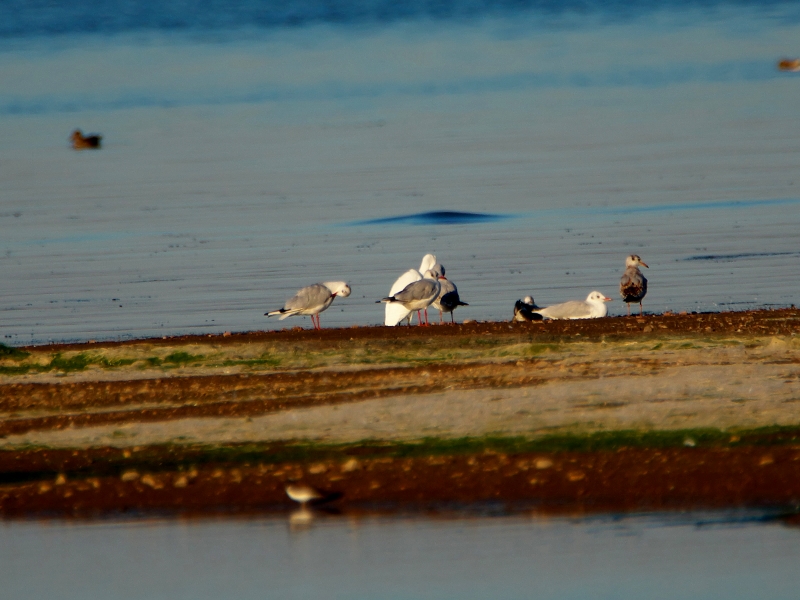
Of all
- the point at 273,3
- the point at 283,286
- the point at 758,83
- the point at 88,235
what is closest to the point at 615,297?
the point at 283,286

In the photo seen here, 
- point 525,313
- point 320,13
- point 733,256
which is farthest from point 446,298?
point 320,13

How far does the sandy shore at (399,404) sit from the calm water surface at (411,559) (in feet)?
1.64

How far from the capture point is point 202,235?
24.6m

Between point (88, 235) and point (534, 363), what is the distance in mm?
14689

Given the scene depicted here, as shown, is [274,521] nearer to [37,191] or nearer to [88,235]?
[88,235]

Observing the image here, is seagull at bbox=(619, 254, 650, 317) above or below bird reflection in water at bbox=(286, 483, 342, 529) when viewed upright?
above

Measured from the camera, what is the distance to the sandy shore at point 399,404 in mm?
9516

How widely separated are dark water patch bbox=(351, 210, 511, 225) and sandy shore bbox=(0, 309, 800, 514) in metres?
10.8

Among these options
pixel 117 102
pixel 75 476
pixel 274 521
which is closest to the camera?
pixel 274 521

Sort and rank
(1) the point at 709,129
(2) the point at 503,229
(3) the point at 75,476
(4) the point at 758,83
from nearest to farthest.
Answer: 1. (3) the point at 75,476
2. (2) the point at 503,229
3. (1) the point at 709,129
4. (4) the point at 758,83

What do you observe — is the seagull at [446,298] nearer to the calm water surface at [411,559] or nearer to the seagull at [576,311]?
the seagull at [576,311]

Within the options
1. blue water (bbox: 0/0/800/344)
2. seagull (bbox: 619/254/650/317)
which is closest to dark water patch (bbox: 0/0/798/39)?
blue water (bbox: 0/0/800/344)

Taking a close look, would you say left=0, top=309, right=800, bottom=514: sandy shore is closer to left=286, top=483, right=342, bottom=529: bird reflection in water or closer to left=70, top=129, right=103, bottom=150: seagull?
left=286, top=483, right=342, bottom=529: bird reflection in water

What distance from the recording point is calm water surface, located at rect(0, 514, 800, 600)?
7.58m
